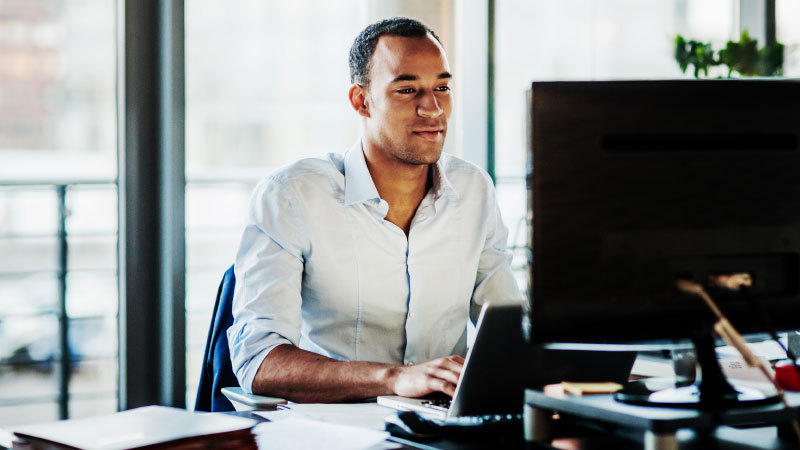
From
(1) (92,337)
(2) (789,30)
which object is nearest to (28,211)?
(1) (92,337)

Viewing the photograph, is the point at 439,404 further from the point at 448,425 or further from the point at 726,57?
→ the point at 726,57

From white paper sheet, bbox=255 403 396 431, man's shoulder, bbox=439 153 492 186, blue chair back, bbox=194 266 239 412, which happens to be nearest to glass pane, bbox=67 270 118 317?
blue chair back, bbox=194 266 239 412

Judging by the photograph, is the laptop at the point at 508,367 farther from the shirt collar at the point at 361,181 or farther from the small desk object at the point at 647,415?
the shirt collar at the point at 361,181

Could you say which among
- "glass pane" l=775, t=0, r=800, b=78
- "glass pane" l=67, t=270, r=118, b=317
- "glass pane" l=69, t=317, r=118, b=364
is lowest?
"glass pane" l=69, t=317, r=118, b=364

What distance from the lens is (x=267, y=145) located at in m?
3.48

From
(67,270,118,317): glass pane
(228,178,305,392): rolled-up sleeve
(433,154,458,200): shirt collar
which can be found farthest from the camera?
(67,270,118,317): glass pane

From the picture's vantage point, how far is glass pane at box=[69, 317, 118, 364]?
10.7ft

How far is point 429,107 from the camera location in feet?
6.48

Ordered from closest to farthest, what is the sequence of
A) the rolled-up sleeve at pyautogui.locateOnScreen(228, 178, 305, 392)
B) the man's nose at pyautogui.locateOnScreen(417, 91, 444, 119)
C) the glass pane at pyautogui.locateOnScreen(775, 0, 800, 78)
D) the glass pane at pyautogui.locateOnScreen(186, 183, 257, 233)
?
1. the rolled-up sleeve at pyautogui.locateOnScreen(228, 178, 305, 392)
2. the man's nose at pyautogui.locateOnScreen(417, 91, 444, 119)
3. the glass pane at pyautogui.locateOnScreen(186, 183, 257, 233)
4. the glass pane at pyautogui.locateOnScreen(775, 0, 800, 78)

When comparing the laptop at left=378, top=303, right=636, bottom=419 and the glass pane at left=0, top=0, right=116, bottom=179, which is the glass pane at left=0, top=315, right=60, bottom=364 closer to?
the glass pane at left=0, top=0, right=116, bottom=179

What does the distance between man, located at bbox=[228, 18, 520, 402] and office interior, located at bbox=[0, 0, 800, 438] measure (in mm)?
769

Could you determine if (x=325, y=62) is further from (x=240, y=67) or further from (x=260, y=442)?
(x=260, y=442)

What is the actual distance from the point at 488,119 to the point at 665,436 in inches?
112

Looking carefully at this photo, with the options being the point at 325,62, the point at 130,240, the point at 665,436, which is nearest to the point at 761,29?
the point at 325,62
